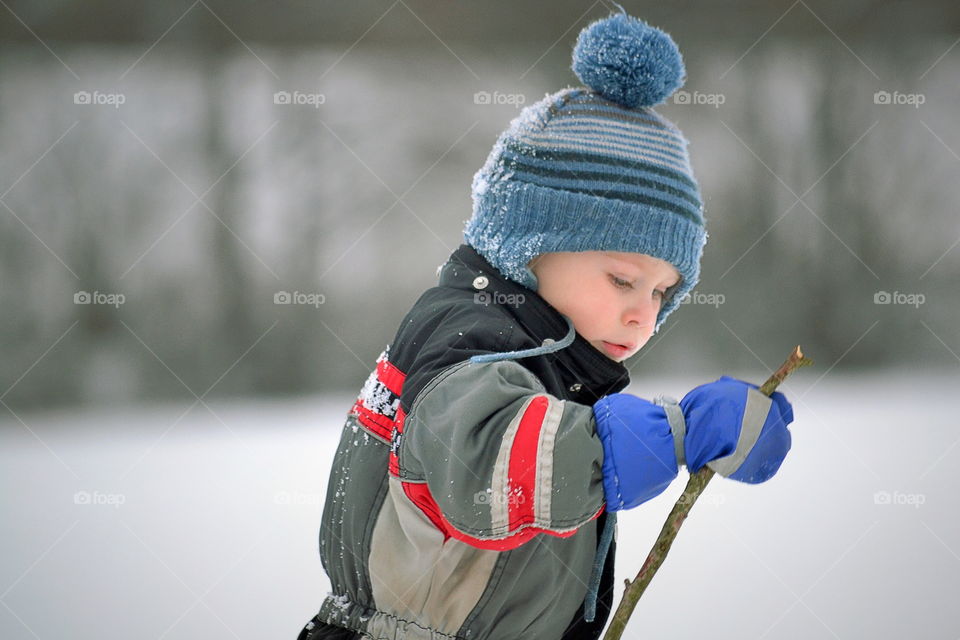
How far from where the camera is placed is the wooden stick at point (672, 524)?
710 mm

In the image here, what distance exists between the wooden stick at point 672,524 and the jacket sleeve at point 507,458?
3.6 inches

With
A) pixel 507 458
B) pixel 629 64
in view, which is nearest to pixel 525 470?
pixel 507 458

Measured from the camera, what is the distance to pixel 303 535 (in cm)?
193

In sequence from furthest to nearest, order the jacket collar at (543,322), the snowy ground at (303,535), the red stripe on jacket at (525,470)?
the snowy ground at (303,535), the jacket collar at (543,322), the red stripe on jacket at (525,470)

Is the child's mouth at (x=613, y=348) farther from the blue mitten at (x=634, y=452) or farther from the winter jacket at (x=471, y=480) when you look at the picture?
the blue mitten at (x=634, y=452)

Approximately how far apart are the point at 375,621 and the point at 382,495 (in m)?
0.13

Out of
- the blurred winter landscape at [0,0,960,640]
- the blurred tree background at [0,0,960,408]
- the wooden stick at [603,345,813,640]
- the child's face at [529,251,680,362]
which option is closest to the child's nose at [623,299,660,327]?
the child's face at [529,251,680,362]

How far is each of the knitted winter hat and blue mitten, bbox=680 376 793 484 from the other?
0.88ft

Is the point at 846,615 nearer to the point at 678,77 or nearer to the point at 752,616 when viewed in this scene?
the point at 752,616

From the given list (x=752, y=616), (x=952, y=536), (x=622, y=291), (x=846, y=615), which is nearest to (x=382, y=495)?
(x=622, y=291)

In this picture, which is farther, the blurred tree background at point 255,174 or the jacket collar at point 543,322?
the blurred tree background at point 255,174

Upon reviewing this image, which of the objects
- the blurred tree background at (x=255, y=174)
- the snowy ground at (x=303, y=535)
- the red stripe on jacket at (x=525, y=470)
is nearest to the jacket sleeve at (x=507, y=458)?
the red stripe on jacket at (x=525, y=470)

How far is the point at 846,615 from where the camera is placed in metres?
1.50

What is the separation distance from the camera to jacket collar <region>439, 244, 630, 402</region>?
0.89 m
